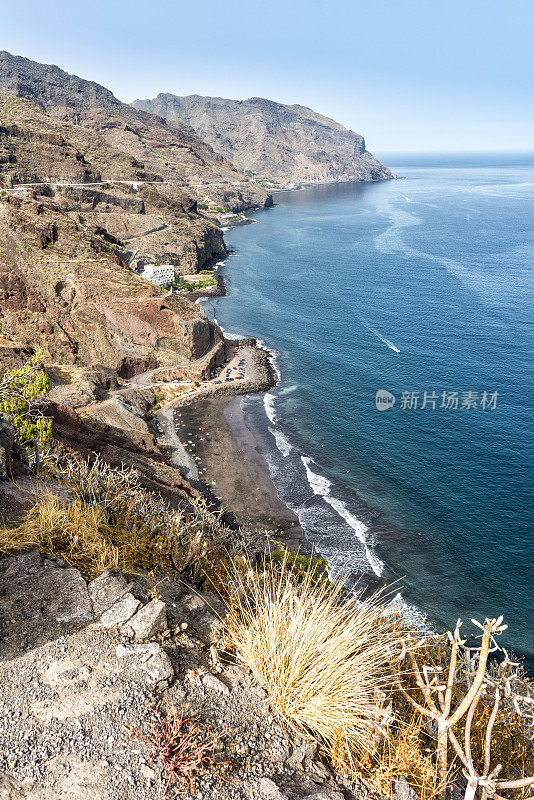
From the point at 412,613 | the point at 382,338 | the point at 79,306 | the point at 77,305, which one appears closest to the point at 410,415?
the point at 382,338

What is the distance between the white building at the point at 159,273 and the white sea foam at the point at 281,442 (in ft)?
155

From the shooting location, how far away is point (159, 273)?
86625mm

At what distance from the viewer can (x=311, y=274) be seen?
102 meters

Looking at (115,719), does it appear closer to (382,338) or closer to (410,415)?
(410,415)

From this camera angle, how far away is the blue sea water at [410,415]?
31.7 metres

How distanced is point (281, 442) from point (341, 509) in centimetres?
1102

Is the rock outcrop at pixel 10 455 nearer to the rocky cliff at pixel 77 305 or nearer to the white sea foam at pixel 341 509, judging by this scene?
the white sea foam at pixel 341 509

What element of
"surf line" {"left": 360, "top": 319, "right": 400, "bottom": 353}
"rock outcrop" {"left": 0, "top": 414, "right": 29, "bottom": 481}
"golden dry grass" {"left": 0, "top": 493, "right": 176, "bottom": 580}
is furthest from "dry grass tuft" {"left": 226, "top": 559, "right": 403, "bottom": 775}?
"surf line" {"left": 360, "top": 319, "right": 400, "bottom": 353}

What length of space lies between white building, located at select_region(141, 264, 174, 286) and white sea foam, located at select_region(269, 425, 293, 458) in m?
47.3

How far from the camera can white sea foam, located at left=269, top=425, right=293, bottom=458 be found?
44.3 metres

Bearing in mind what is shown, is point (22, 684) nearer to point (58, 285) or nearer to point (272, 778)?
point (272, 778)

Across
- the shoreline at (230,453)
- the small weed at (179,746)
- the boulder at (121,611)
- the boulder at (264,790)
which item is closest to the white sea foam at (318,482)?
the shoreline at (230,453)

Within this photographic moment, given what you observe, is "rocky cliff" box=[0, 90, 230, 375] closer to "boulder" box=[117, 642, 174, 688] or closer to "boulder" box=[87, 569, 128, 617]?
"boulder" box=[87, 569, 128, 617]

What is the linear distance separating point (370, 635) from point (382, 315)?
242ft
